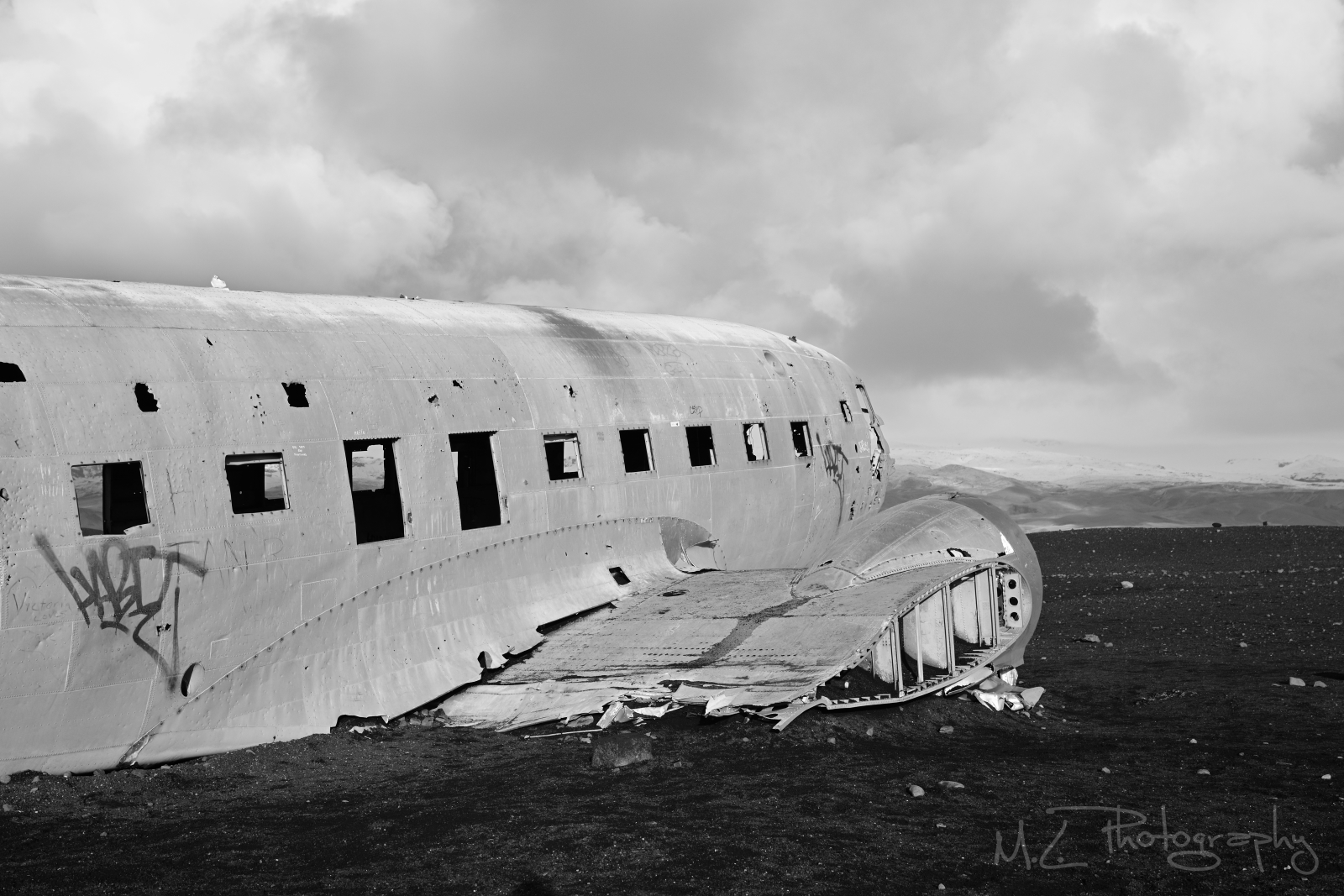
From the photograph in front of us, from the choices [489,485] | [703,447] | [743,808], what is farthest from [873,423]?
[743,808]

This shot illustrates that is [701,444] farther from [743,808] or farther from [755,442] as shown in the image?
[743,808]

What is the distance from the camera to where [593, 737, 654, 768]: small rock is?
11.4m

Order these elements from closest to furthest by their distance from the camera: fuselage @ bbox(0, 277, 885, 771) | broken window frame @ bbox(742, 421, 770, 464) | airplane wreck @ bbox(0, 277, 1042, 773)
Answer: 1. fuselage @ bbox(0, 277, 885, 771)
2. airplane wreck @ bbox(0, 277, 1042, 773)
3. broken window frame @ bbox(742, 421, 770, 464)

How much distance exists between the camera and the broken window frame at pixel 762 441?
1862cm

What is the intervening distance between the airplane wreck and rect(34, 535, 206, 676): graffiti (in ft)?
0.07

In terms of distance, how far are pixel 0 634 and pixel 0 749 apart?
1047 millimetres

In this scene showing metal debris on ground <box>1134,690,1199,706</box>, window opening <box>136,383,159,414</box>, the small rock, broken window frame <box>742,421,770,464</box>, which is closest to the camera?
window opening <box>136,383,159,414</box>

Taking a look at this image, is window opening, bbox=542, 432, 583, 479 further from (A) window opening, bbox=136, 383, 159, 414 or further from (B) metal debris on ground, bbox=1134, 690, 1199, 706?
(B) metal debris on ground, bbox=1134, 690, 1199, 706

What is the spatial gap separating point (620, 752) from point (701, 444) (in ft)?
22.9

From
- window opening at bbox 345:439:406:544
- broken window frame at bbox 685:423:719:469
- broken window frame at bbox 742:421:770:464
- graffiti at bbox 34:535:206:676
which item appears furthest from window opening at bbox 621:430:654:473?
graffiti at bbox 34:535:206:676

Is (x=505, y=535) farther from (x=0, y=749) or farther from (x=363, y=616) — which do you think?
(x=0, y=749)

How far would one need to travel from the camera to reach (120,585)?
10.7 meters

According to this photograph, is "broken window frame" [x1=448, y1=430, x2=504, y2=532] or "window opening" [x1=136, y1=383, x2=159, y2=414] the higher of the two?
"window opening" [x1=136, y1=383, x2=159, y2=414]

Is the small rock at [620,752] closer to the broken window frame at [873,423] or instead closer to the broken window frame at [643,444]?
the broken window frame at [643,444]
